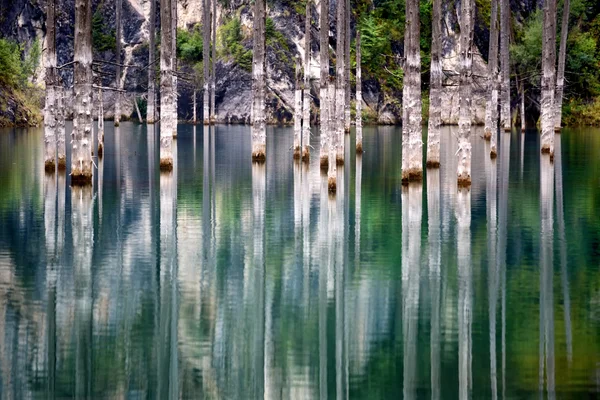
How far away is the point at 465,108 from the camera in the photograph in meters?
32.7

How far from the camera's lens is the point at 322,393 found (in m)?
11.6

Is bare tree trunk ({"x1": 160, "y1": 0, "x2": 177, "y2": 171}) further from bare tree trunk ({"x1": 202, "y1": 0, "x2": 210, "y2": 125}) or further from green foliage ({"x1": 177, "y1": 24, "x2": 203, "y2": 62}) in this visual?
green foliage ({"x1": 177, "y1": 24, "x2": 203, "y2": 62})

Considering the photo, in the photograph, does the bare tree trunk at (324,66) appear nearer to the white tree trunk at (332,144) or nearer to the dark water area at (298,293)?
the white tree trunk at (332,144)

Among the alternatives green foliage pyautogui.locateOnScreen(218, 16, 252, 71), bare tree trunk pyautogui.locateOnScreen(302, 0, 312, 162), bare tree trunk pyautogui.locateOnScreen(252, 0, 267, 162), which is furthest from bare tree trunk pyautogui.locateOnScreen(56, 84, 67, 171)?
green foliage pyautogui.locateOnScreen(218, 16, 252, 71)

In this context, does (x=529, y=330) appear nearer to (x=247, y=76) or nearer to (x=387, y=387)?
(x=387, y=387)

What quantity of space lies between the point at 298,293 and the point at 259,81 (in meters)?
27.4

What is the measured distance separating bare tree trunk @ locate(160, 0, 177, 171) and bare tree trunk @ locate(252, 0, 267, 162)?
14.1 feet

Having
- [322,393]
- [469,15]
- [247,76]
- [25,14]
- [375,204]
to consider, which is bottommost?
[322,393]

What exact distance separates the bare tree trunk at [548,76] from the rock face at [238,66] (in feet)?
173

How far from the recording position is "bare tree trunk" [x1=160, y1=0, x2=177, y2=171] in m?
37.8

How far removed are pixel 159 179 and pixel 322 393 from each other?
2623 centimetres

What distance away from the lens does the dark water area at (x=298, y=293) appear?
1214 cm

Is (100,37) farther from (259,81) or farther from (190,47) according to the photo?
(259,81)

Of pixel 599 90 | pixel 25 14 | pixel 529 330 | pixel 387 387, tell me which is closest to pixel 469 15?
pixel 529 330
